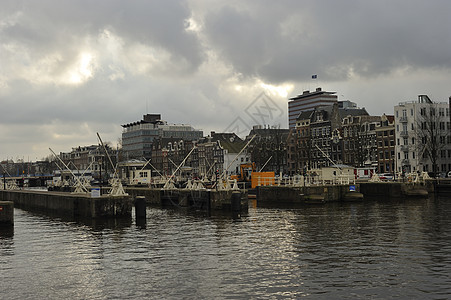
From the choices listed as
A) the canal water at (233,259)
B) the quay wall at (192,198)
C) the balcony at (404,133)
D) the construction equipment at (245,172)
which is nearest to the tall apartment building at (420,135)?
the balcony at (404,133)

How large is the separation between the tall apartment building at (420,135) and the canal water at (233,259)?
7983 cm

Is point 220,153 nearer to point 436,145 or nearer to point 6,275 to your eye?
point 436,145

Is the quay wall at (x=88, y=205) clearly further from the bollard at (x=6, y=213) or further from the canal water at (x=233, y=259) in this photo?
the bollard at (x=6, y=213)

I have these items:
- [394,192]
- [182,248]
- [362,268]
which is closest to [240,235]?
[182,248]

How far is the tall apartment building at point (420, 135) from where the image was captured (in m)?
129

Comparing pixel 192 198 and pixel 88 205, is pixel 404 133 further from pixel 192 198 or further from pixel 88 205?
pixel 88 205

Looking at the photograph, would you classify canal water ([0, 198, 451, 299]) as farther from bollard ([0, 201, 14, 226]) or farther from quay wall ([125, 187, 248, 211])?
quay wall ([125, 187, 248, 211])

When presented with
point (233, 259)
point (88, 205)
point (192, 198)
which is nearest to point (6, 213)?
point (88, 205)

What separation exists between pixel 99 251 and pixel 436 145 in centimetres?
10326

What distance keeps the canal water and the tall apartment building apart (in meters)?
79.8

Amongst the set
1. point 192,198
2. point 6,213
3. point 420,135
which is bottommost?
point 6,213

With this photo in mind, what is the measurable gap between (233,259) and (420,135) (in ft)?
A: 352

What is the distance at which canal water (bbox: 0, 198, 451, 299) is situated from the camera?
2493 centimetres

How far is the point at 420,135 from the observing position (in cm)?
12825
